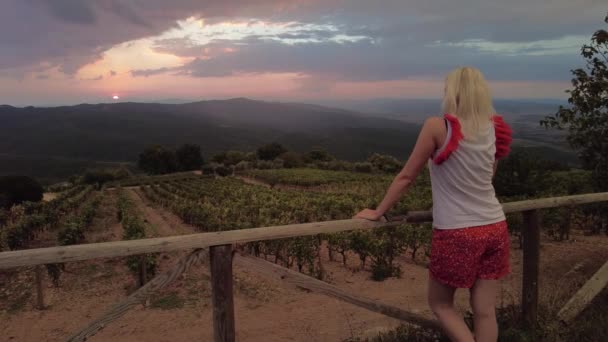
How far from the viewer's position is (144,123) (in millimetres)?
173000

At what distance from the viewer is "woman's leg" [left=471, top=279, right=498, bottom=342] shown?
2.35m

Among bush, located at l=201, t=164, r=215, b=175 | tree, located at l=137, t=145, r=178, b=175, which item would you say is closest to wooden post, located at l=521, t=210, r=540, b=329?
bush, located at l=201, t=164, r=215, b=175

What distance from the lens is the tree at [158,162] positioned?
66.2 m

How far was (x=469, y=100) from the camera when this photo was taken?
208cm

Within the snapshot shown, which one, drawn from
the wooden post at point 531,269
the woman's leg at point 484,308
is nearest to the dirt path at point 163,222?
the wooden post at point 531,269

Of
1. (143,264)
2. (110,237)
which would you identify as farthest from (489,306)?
(110,237)

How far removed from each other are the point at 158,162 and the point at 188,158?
4.67 m

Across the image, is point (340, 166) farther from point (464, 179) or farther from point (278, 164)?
point (464, 179)

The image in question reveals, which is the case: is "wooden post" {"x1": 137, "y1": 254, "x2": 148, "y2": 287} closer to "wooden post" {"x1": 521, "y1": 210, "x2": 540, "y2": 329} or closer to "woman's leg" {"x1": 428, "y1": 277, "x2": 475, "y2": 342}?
"wooden post" {"x1": 521, "y1": 210, "x2": 540, "y2": 329}

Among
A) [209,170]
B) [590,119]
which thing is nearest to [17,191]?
[209,170]

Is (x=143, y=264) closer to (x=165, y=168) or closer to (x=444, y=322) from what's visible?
(x=444, y=322)

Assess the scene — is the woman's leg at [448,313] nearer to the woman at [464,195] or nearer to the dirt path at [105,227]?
the woman at [464,195]

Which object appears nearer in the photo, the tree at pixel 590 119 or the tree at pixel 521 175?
the tree at pixel 590 119

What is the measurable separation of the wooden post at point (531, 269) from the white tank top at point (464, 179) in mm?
1566
